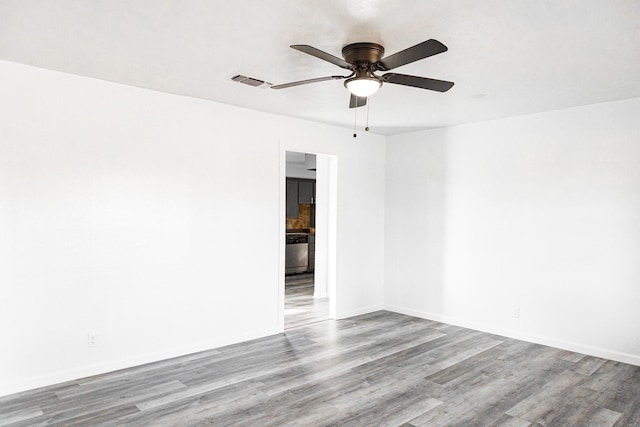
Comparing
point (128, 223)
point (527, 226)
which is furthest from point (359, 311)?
point (128, 223)

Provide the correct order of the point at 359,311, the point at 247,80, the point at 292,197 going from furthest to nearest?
the point at 292,197 → the point at 359,311 → the point at 247,80

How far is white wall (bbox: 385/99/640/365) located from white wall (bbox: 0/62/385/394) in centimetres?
176

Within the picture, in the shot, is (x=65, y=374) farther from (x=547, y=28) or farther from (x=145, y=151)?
(x=547, y=28)

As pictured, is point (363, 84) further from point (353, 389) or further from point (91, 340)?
point (91, 340)

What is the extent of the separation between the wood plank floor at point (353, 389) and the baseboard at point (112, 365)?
80mm

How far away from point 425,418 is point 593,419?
1.19 metres

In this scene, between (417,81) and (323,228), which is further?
(323,228)

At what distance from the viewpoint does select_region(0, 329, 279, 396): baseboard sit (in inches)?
136

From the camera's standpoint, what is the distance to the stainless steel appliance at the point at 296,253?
936 cm

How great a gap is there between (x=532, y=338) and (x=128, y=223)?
4.39 m

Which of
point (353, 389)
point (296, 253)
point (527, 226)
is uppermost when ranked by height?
point (527, 226)

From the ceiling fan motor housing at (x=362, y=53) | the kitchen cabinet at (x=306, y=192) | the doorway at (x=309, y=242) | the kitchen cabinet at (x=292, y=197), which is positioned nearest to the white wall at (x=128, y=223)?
the doorway at (x=309, y=242)

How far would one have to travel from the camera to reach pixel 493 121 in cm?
531

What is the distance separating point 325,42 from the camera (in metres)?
2.90
